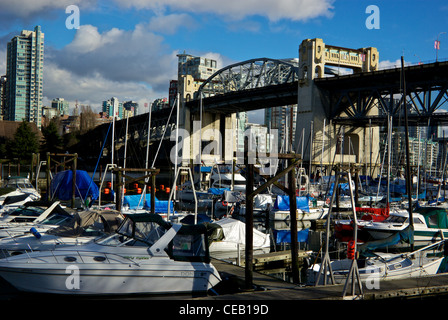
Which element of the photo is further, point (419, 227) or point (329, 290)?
point (419, 227)

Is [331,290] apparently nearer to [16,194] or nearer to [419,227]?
[419,227]

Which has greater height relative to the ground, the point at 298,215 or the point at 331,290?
the point at 331,290

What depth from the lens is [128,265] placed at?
1302 centimetres

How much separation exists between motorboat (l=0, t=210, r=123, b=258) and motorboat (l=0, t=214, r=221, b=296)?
9.11 ft

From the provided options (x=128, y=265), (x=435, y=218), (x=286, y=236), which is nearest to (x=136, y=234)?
(x=128, y=265)

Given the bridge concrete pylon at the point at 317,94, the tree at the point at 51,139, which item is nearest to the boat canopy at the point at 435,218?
the bridge concrete pylon at the point at 317,94

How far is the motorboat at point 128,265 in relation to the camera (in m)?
12.6

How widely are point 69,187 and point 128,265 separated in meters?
23.2

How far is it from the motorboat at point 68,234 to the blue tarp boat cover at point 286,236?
14.6m

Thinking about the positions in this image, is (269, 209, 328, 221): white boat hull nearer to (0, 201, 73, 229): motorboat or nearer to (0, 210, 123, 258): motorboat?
(0, 201, 73, 229): motorboat

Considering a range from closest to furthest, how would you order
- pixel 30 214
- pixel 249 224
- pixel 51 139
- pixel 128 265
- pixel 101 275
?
1. pixel 101 275
2. pixel 128 265
3. pixel 249 224
4. pixel 30 214
5. pixel 51 139

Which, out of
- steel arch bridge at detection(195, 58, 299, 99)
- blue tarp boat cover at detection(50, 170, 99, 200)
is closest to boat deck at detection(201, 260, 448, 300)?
blue tarp boat cover at detection(50, 170, 99, 200)

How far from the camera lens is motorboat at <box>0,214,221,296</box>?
1259cm

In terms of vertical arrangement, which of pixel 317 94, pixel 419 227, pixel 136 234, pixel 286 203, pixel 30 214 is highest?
pixel 317 94
